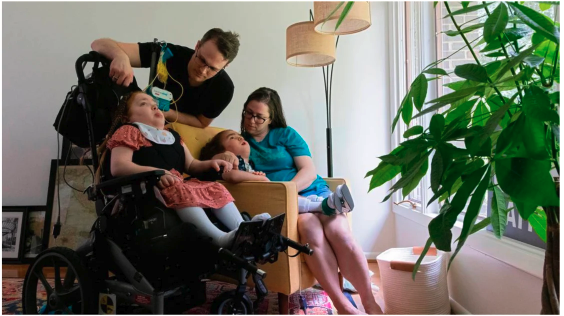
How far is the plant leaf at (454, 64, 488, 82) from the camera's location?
0.70 m

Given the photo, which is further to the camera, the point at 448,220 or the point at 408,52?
the point at 408,52

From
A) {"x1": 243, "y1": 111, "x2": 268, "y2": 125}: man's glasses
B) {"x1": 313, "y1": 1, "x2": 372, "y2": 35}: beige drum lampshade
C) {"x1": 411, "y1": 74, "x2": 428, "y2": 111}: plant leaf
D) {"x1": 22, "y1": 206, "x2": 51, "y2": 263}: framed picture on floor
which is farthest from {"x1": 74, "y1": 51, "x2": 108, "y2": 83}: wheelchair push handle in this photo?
{"x1": 22, "y1": 206, "x2": 51, "y2": 263}: framed picture on floor

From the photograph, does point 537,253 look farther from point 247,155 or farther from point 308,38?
point 308,38

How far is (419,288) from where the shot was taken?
5.32 ft

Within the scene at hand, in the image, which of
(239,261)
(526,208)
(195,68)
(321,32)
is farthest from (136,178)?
(321,32)

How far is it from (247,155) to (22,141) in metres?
1.80

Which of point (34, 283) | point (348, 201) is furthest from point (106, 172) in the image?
point (348, 201)

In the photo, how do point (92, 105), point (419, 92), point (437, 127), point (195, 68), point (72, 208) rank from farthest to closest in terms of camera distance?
point (72, 208)
point (195, 68)
point (92, 105)
point (419, 92)
point (437, 127)

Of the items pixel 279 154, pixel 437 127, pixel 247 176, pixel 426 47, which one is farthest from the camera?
pixel 426 47

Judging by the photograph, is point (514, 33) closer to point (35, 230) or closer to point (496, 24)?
point (496, 24)

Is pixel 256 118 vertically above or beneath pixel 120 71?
beneath

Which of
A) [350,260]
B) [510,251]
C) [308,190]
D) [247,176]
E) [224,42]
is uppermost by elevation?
[224,42]

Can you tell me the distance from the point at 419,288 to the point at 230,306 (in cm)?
80

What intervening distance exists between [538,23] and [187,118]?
1.59m
